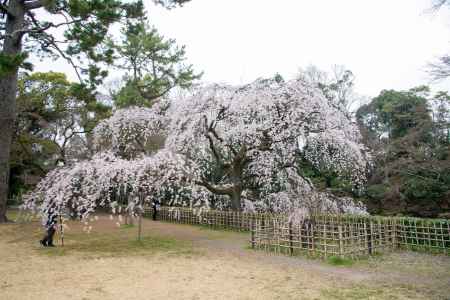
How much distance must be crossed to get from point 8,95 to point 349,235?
11.0 meters

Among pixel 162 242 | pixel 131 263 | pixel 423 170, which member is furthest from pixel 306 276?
pixel 423 170

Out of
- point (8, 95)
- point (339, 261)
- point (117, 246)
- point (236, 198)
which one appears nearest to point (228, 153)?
point (236, 198)

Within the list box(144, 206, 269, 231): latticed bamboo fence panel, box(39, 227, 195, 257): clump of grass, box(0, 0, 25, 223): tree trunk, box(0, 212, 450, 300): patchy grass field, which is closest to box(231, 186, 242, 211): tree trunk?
box(144, 206, 269, 231): latticed bamboo fence panel

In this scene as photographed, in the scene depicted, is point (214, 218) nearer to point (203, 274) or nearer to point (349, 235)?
point (349, 235)

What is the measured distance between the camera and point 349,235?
22.8ft

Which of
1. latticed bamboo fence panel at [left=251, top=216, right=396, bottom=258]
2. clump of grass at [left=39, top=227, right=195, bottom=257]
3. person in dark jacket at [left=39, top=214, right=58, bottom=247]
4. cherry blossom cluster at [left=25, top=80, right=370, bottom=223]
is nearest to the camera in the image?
latticed bamboo fence panel at [left=251, top=216, right=396, bottom=258]

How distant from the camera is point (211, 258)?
22.5 ft

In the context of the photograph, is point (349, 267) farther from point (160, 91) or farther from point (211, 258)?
point (160, 91)

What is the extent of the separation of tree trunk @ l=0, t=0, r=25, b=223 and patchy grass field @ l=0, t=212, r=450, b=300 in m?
3.95

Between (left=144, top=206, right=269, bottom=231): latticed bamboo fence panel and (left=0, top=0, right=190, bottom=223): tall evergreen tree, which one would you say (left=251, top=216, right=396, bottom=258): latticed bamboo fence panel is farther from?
(left=0, top=0, right=190, bottom=223): tall evergreen tree

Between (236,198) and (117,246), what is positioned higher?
(236,198)

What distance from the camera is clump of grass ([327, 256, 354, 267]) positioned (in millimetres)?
6219

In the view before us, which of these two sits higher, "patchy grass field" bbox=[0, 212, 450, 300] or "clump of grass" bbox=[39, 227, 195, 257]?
"clump of grass" bbox=[39, 227, 195, 257]

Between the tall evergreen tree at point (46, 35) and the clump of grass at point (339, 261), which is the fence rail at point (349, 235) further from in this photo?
the tall evergreen tree at point (46, 35)
